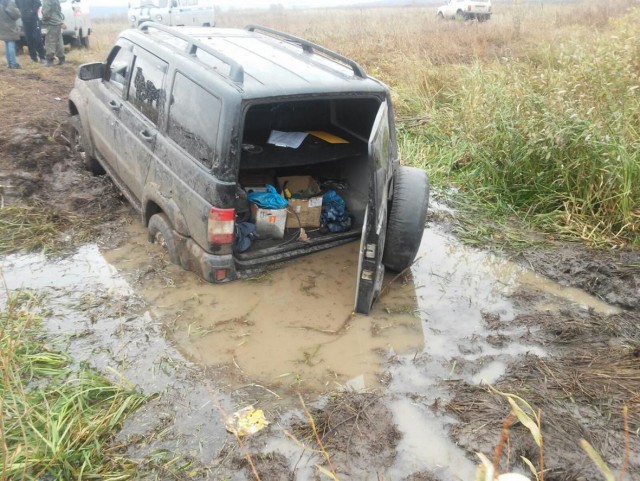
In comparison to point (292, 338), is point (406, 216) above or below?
above

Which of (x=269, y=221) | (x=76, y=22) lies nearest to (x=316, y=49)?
(x=269, y=221)

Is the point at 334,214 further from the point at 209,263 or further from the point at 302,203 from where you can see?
the point at 209,263

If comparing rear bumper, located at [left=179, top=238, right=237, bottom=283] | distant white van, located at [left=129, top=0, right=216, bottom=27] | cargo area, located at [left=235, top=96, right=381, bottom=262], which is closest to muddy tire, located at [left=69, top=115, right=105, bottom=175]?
cargo area, located at [left=235, top=96, right=381, bottom=262]

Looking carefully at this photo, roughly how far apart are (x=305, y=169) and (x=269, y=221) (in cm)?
121

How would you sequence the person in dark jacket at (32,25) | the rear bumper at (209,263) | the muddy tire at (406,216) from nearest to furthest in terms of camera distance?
the rear bumper at (209,263) → the muddy tire at (406,216) → the person in dark jacket at (32,25)

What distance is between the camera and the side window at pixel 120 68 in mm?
5020

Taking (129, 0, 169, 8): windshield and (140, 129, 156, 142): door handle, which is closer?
(140, 129, 156, 142): door handle

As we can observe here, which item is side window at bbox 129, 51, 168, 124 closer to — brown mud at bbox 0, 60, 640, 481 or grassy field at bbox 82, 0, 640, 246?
brown mud at bbox 0, 60, 640, 481

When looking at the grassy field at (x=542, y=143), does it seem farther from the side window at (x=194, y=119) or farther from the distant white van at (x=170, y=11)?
the distant white van at (x=170, y=11)

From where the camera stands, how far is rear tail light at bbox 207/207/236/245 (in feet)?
12.5

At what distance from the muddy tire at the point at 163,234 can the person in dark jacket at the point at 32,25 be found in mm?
9040

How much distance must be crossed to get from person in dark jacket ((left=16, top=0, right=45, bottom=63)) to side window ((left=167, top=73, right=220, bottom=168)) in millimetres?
9130

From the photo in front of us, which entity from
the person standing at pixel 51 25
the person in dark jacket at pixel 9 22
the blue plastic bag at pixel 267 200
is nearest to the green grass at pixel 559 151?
the blue plastic bag at pixel 267 200

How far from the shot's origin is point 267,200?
4602 millimetres
